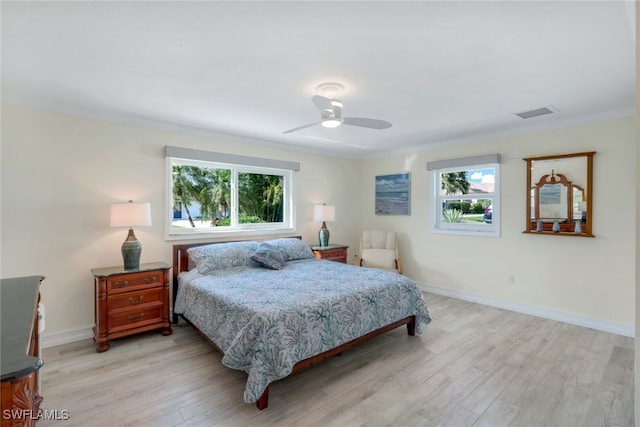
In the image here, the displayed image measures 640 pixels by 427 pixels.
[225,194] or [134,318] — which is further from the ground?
[225,194]

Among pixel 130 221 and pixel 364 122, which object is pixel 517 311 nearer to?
pixel 364 122

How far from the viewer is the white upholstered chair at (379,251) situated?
4.76m

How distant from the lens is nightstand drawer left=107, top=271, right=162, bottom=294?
289cm

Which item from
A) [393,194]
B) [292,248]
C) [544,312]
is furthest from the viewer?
[393,194]

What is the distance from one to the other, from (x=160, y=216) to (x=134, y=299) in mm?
998

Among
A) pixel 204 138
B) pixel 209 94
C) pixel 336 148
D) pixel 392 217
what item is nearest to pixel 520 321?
pixel 392 217

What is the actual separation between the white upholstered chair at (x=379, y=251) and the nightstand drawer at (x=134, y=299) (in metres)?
2.81

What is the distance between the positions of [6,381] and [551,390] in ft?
9.81

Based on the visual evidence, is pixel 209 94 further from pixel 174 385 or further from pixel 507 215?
pixel 507 215

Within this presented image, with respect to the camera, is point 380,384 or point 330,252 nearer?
point 380,384

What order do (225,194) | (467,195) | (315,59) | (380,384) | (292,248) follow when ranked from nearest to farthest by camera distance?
(315,59)
(380,384)
(292,248)
(225,194)
(467,195)

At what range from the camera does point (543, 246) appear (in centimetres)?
371

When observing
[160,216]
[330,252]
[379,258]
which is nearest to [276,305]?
[160,216]

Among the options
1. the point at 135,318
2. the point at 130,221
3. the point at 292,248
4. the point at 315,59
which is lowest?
the point at 135,318
